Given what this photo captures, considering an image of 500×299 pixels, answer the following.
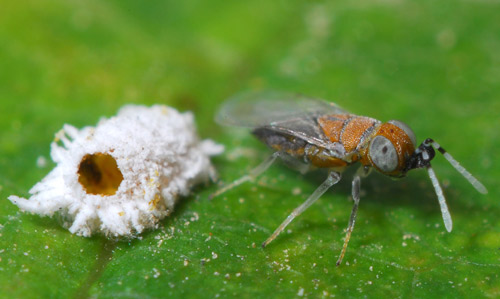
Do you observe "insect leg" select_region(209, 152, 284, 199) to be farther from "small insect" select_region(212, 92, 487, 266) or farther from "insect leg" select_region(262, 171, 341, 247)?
"insect leg" select_region(262, 171, 341, 247)

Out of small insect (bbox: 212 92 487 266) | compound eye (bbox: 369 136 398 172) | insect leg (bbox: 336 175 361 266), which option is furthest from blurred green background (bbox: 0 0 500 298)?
compound eye (bbox: 369 136 398 172)

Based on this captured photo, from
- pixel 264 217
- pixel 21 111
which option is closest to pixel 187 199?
pixel 264 217

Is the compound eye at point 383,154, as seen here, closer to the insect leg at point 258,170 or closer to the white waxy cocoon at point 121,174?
the insect leg at point 258,170

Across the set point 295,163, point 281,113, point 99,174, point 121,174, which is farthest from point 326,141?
point 99,174

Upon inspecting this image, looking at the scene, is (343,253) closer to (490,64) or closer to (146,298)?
(146,298)

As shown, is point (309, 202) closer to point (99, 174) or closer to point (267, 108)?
point (267, 108)

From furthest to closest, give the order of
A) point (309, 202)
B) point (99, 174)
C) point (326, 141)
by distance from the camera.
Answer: point (326, 141) < point (309, 202) < point (99, 174)
